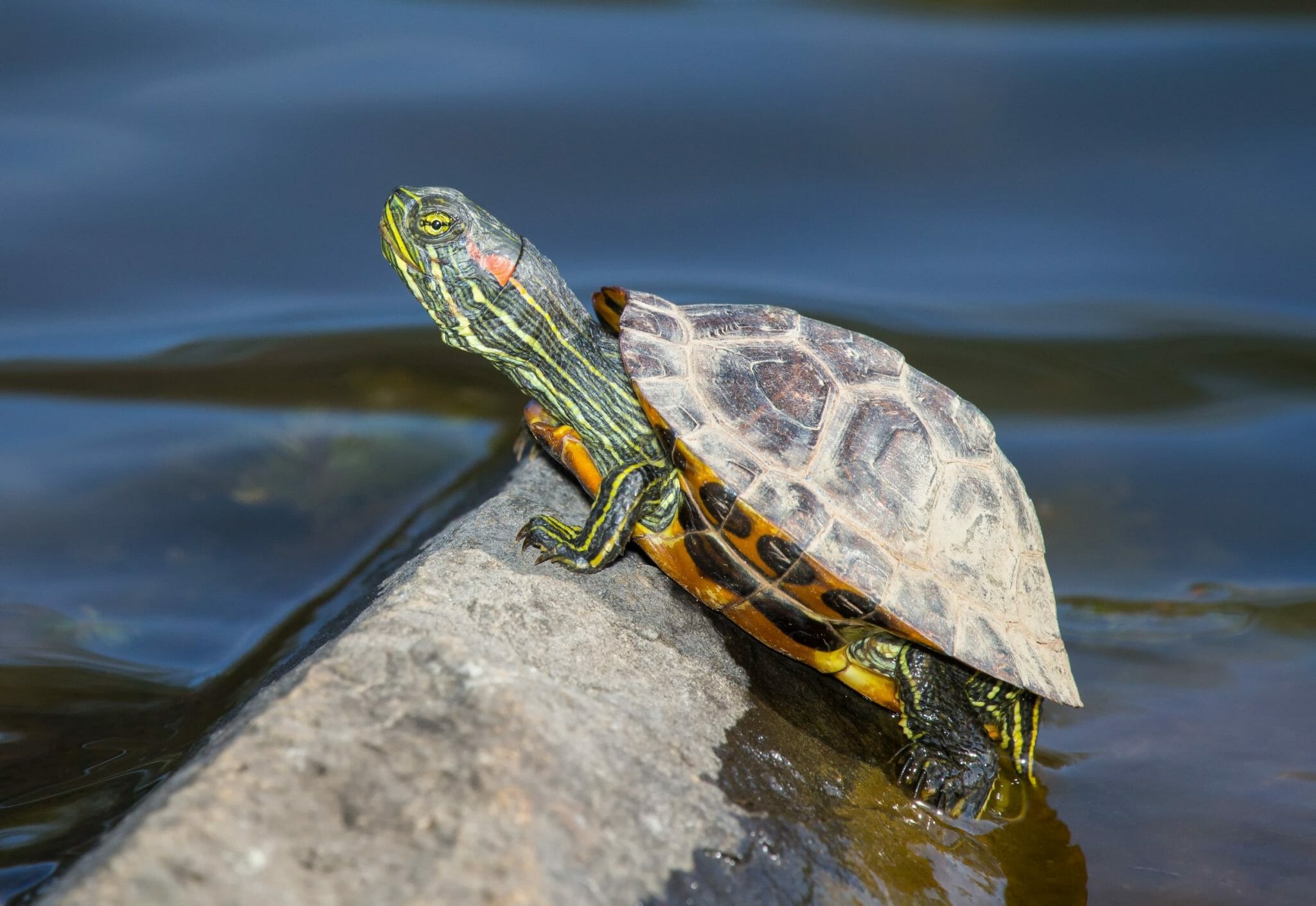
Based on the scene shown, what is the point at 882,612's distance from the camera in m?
3.31

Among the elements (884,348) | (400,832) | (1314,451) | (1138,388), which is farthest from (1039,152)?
(400,832)

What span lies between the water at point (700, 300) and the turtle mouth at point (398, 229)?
1.08 meters

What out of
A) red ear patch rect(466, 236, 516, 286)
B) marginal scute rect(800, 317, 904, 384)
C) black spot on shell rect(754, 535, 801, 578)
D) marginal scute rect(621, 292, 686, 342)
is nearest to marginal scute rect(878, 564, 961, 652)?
black spot on shell rect(754, 535, 801, 578)

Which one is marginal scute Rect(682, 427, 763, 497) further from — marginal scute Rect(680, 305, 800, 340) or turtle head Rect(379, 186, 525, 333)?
turtle head Rect(379, 186, 525, 333)

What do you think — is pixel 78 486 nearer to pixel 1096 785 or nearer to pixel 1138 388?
pixel 1096 785

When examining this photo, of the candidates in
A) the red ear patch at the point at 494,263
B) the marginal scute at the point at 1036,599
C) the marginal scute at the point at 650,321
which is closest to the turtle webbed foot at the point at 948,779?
the marginal scute at the point at 1036,599

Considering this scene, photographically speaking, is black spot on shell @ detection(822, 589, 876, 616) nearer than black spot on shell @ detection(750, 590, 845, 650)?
Yes

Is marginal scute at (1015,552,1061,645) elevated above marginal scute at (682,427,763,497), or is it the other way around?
marginal scute at (682,427,763,497)

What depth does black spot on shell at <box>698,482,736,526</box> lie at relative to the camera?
3.40 meters

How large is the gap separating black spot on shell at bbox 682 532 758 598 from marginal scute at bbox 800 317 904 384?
0.75m

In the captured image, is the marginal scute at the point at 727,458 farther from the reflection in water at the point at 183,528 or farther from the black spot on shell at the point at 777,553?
the reflection in water at the point at 183,528

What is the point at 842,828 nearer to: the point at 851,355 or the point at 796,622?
the point at 796,622

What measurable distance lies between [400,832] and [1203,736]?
3.34m

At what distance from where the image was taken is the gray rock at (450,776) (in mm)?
2045
